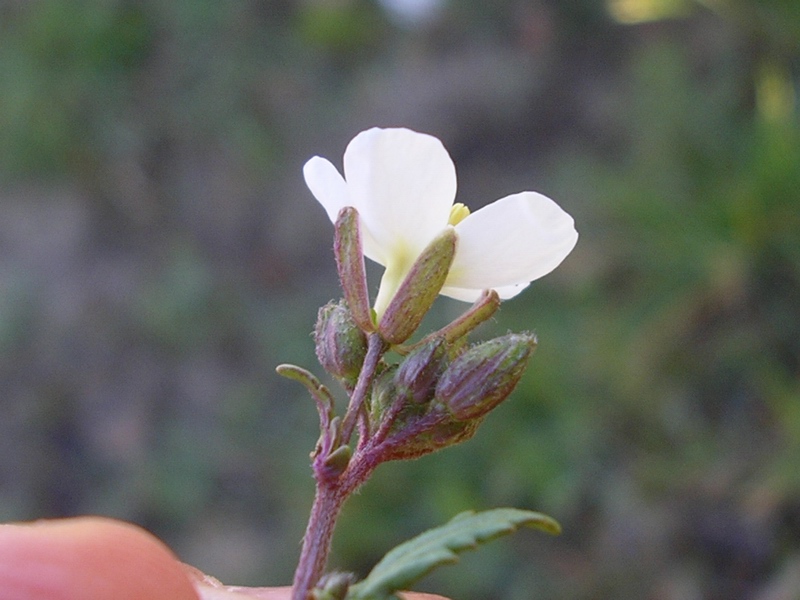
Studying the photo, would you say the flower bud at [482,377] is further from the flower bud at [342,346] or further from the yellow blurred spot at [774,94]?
the yellow blurred spot at [774,94]

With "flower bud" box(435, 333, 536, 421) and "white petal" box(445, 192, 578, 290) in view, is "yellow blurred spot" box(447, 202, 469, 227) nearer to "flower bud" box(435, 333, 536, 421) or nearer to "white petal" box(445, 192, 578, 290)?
"white petal" box(445, 192, 578, 290)

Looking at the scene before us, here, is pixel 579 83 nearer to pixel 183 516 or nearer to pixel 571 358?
pixel 571 358

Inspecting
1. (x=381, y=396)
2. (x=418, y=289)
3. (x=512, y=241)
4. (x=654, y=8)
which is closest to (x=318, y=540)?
(x=381, y=396)

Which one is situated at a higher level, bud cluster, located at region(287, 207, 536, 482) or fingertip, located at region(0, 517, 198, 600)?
bud cluster, located at region(287, 207, 536, 482)

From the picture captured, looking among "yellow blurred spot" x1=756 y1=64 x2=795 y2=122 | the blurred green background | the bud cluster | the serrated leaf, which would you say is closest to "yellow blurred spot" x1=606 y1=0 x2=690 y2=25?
the blurred green background

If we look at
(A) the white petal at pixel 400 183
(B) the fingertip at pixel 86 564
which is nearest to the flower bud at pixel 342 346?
(A) the white petal at pixel 400 183

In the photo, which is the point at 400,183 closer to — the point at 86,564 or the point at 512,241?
the point at 512,241

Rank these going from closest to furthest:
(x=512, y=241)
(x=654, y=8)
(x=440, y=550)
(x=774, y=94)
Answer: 1. (x=440, y=550)
2. (x=512, y=241)
3. (x=774, y=94)
4. (x=654, y=8)

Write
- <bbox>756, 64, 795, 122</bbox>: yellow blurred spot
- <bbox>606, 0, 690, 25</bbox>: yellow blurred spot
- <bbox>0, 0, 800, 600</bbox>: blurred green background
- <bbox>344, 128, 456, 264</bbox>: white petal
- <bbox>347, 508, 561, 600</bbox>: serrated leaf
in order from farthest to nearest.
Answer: <bbox>606, 0, 690, 25</bbox>: yellow blurred spot → <bbox>756, 64, 795, 122</bbox>: yellow blurred spot → <bbox>0, 0, 800, 600</bbox>: blurred green background → <bbox>344, 128, 456, 264</bbox>: white petal → <bbox>347, 508, 561, 600</bbox>: serrated leaf
